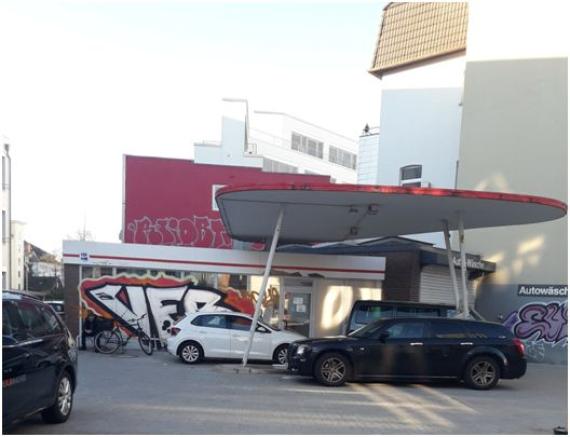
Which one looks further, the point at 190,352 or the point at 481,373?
the point at 190,352

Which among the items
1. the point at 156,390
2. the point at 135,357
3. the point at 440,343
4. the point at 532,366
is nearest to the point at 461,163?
the point at 532,366

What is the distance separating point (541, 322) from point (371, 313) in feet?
25.0

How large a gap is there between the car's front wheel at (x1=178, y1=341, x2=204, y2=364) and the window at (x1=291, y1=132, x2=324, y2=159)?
4660 cm

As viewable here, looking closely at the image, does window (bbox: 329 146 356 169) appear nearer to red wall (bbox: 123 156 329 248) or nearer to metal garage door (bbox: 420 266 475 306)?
red wall (bbox: 123 156 329 248)

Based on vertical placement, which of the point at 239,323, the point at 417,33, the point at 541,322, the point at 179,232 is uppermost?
the point at 417,33

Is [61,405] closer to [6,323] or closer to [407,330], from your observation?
[6,323]

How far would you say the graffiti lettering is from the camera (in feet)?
64.3

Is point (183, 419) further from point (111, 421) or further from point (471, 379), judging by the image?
point (471, 379)

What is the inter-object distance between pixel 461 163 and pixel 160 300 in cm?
1279

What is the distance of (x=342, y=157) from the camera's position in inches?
2662

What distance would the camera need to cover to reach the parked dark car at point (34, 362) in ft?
21.4

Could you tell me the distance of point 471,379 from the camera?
40.9ft

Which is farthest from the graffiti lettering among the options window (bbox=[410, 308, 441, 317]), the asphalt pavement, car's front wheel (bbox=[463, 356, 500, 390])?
car's front wheel (bbox=[463, 356, 500, 390])

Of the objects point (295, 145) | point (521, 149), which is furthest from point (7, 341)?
point (295, 145)
